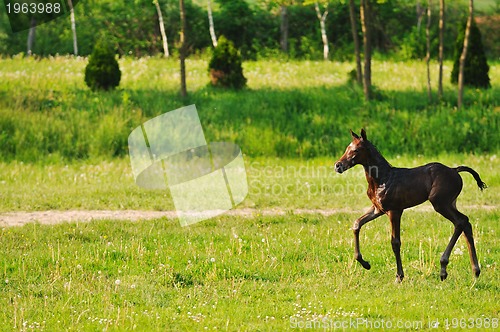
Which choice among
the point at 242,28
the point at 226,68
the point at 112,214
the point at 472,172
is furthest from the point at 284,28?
the point at 472,172

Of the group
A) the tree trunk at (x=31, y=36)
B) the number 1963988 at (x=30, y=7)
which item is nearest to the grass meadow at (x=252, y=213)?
the number 1963988 at (x=30, y=7)

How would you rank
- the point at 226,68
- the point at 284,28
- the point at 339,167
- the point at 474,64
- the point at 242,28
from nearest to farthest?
the point at 339,167
the point at 474,64
the point at 226,68
the point at 284,28
the point at 242,28

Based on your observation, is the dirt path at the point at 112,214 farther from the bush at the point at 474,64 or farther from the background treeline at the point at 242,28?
the background treeline at the point at 242,28

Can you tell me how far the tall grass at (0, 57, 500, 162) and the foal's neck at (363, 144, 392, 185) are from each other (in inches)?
477

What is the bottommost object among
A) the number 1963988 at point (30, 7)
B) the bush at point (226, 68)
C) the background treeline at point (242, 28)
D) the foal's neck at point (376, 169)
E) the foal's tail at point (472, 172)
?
the background treeline at point (242, 28)

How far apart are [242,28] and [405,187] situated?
1165 inches

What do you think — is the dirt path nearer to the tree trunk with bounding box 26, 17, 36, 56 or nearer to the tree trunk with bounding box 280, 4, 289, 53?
the tree trunk with bounding box 280, 4, 289, 53

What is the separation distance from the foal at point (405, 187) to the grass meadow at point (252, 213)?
31.3 inches

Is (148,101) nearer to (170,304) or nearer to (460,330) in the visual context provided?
(170,304)

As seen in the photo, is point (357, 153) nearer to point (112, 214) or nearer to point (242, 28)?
point (112, 214)

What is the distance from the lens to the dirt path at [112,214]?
554 inches

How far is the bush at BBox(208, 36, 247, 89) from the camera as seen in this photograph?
2441cm

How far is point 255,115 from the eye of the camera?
73.4ft

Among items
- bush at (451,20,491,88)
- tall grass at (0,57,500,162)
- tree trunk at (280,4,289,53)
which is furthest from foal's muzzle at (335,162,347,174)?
tree trunk at (280,4,289,53)
